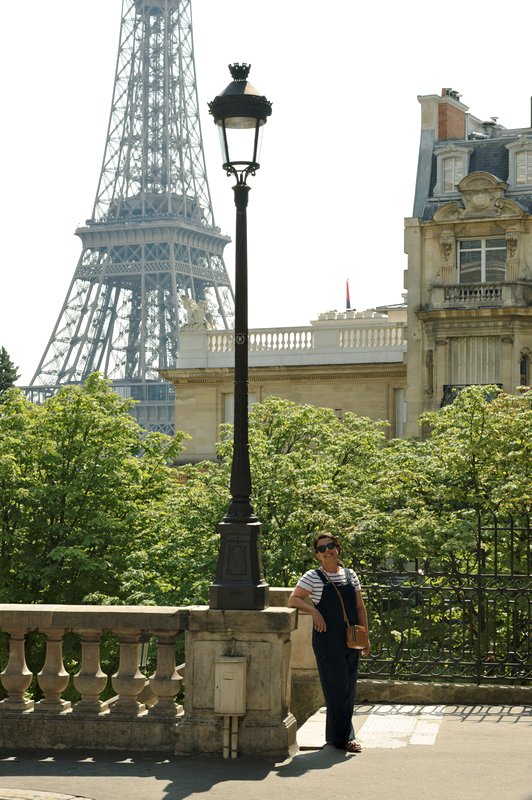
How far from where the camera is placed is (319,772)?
1111cm

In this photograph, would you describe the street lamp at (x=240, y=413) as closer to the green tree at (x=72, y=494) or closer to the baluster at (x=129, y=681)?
the baluster at (x=129, y=681)

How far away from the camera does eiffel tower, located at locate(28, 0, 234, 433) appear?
5561 inches

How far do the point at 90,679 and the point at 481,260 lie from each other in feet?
129

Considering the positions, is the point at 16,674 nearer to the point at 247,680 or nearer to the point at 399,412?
the point at 247,680

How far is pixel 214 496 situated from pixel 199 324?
27.3 meters

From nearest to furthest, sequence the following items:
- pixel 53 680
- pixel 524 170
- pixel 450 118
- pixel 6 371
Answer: pixel 53 680 → pixel 524 170 → pixel 450 118 → pixel 6 371

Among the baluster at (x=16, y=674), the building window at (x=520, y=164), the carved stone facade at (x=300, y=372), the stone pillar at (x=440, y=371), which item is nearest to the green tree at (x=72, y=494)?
the stone pillar at (x=440, y=371)

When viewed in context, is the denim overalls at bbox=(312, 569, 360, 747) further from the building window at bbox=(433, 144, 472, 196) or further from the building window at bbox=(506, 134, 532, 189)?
the building window at bbox=(433, 144, 472, 196)

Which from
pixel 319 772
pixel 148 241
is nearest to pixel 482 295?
pixel 319 772

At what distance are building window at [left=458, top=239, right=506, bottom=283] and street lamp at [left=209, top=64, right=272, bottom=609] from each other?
37.3 m

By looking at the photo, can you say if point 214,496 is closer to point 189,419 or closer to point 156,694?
point 156,694

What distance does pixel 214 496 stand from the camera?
3312 centimetres

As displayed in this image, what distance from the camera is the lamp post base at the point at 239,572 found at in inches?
464

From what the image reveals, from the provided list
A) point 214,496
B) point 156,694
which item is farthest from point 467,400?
point 156,694
